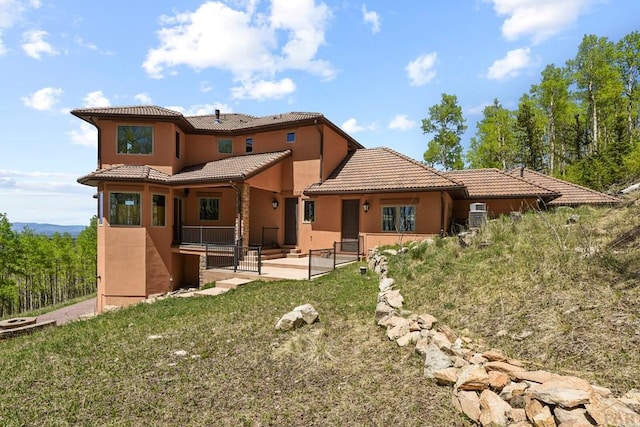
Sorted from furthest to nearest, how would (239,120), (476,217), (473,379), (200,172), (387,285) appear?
(239,120), (200,172), (476,217), (387,285), (473,379)

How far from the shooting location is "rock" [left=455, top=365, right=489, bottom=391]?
3262mm

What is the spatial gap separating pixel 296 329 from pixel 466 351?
3.12 m

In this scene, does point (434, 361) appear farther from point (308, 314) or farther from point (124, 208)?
point (124, 208)

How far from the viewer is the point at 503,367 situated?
3336 mm

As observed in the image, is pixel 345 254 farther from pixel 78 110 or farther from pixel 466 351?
pixel 78 110

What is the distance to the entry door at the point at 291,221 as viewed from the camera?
16.5 metres

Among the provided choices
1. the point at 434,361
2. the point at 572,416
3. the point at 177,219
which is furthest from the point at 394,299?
the point at 177,219

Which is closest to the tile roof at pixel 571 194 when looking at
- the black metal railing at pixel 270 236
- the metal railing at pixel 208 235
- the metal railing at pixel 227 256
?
the black metal railing at pixel 270 236

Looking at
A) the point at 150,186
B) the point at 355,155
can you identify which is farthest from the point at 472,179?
the point at 150,186

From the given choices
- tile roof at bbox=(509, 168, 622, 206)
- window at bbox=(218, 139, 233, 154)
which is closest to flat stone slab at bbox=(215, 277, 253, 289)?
window at bbox=(218, 139, 233, 154)

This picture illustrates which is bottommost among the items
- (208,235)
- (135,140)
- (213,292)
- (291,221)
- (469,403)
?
(213,292)

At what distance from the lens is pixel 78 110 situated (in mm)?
14578

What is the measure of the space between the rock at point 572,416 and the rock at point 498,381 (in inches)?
21.6

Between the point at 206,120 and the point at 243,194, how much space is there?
28.4ft
